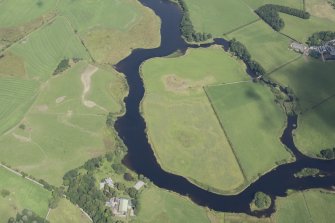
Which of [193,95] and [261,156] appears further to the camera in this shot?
[193,95]

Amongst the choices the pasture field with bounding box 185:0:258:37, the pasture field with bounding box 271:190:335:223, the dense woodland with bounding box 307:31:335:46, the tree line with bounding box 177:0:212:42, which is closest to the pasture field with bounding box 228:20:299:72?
the pasture field with bounding box 185:0:258:37

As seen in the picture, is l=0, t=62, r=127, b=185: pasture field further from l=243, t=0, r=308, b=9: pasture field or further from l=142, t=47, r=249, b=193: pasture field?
l=243, t=0, r=308, b=9: pasture field

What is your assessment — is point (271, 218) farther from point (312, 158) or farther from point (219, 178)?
point (312, 158)

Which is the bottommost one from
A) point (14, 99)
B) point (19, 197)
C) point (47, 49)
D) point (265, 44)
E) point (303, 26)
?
point (303, 26)

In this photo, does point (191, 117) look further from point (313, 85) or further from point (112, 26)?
point (112, 26)

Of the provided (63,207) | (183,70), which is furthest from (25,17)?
(63,207)

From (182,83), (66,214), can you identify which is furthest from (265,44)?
(66,214)
